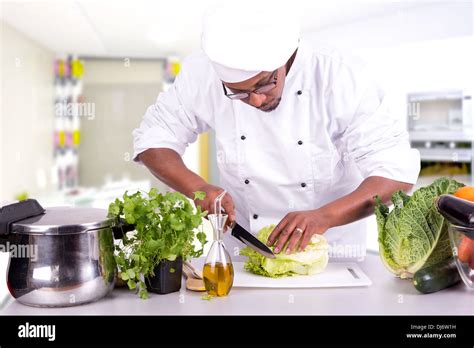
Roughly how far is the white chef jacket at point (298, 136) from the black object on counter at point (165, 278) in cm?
66

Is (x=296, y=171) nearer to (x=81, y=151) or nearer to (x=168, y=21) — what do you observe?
(x=168, y=21)

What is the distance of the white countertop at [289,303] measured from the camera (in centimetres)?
133

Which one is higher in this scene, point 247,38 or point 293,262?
point 247,38

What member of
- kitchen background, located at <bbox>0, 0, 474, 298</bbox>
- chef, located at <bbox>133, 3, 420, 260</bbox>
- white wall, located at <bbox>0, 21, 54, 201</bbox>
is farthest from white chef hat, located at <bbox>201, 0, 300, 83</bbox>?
white wall, located at <bbox>0, 21, 54, 201</bbox>

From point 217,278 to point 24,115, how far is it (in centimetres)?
596

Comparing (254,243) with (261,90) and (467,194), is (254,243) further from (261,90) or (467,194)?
(467,194)

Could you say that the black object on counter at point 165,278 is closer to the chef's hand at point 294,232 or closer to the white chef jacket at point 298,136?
the chef's hand at point 294,232

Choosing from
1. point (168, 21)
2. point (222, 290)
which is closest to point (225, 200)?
point (222, 290)

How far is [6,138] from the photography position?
611cm

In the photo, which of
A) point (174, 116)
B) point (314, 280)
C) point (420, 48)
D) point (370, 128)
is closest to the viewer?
point (314, 280)

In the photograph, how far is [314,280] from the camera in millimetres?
1578

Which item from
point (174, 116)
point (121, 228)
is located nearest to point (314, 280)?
point (121, 228)

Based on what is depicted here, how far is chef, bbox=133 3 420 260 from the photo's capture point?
1.69m
